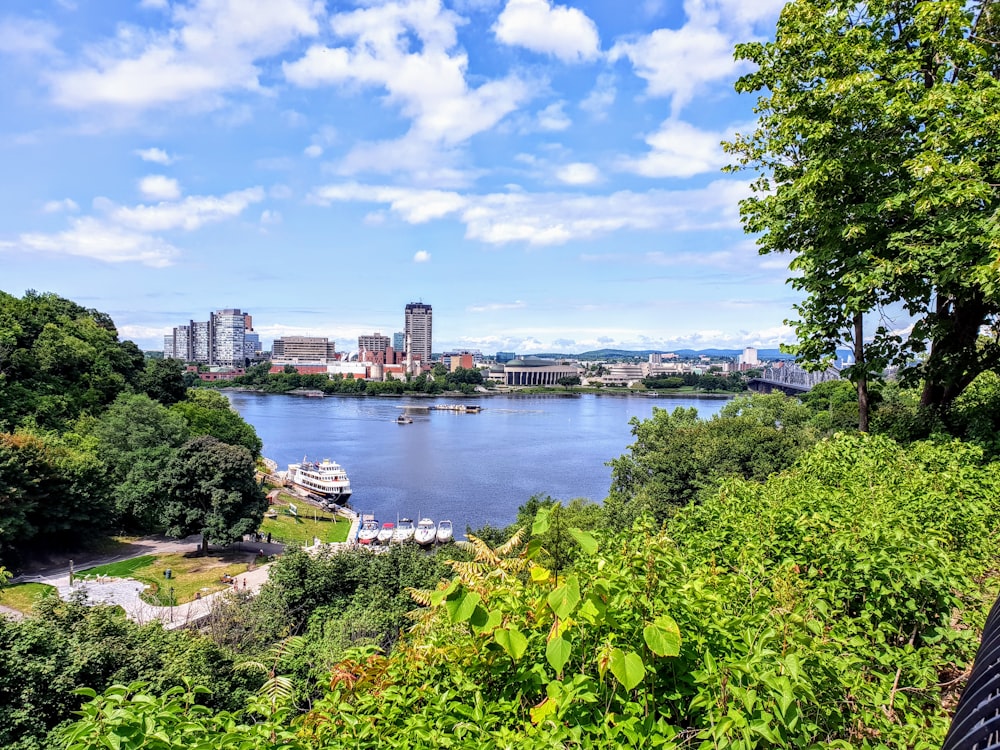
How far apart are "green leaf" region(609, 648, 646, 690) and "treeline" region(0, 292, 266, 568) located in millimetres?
20869

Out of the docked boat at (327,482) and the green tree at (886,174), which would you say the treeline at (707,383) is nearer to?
the docked boat at (327,482)

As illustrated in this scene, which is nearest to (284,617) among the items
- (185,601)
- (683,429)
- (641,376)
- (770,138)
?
(185,601)

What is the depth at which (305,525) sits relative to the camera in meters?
28.2

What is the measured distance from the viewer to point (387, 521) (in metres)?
29.7

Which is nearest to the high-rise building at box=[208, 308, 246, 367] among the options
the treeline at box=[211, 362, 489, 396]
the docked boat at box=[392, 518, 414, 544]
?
the treeline at box=[211, 362, 489, 396]

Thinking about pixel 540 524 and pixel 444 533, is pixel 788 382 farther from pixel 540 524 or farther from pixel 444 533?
pixel 540 524

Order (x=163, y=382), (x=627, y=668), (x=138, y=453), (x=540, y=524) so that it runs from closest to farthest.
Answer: (x=627, y=668), (x=540, y=524), (x=138, y=453), (x=163, y=382)

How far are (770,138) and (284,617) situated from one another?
1183 cm

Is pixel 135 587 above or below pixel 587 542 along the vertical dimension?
below

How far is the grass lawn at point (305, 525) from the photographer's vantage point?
26061 millimetres

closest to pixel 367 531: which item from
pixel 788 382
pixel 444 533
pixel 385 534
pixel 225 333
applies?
pixel 385 534

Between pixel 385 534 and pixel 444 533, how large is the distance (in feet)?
8.53

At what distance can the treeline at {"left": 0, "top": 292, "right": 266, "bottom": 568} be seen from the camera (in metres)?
18.2

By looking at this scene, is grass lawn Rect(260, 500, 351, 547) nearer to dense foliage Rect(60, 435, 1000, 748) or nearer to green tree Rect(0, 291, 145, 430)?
green tree Rect(0, 291, 145, 430)
